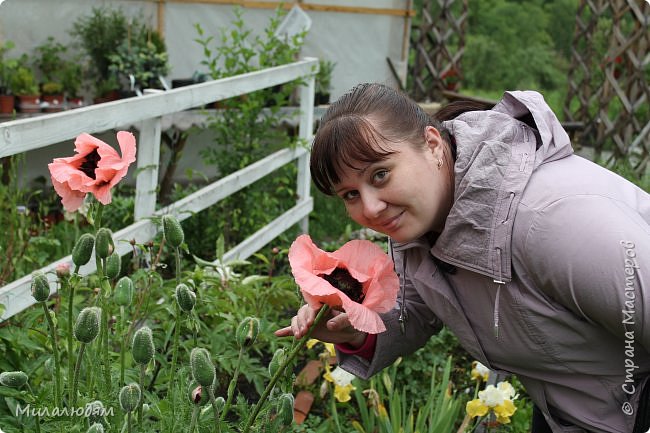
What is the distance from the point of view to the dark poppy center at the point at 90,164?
170 cm

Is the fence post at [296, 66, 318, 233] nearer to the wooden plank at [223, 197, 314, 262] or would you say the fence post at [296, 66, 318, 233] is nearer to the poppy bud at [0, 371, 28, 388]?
the wooden plank at [223, 197, 314, 262]

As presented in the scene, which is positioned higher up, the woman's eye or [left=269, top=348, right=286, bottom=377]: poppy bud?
the woman's eye

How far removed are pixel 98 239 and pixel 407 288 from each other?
2.45 ft

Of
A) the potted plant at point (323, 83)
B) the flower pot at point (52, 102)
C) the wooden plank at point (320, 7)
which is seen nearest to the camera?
the flower pot at point (52, 102)

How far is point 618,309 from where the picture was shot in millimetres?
1432

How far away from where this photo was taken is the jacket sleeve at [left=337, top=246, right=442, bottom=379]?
1.84m

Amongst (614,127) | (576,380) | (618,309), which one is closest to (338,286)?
(618,309)

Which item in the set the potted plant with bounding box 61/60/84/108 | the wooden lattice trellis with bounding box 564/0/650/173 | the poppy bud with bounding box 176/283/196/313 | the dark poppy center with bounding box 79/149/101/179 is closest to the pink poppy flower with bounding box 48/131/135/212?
the dark poppy center with bounding box 79/149/101/179

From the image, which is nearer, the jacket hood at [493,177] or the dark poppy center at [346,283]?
the dark poppy center at [346,283]

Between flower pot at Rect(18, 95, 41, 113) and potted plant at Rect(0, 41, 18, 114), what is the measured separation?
0.22 feet

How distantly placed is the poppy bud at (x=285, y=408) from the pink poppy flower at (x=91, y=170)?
0.54 meters

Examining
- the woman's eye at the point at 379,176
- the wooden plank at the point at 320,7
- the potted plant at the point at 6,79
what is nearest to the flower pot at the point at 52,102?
the potted plant at the point at 6,79

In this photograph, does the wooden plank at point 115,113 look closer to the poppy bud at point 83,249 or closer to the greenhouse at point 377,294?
the greenhouse at point 377,294

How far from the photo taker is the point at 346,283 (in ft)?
4.43
